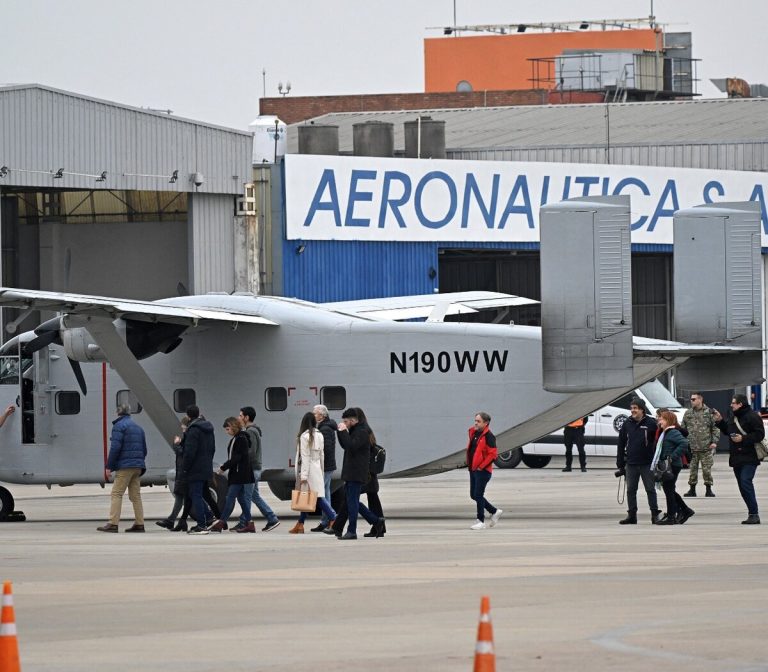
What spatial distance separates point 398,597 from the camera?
42.9 ft

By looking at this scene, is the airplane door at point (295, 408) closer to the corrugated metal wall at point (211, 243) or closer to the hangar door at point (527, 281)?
the corrugated metal wall at point (211, 243)

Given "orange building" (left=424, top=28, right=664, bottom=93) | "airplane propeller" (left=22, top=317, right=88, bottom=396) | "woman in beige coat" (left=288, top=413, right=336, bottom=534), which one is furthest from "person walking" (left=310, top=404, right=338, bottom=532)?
"orange building" (left=424, top=28, right=664, bottom=93)

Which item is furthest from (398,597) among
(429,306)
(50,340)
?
(429,306)

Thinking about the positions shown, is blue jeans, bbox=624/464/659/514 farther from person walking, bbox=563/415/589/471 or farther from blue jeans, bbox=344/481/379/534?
person walking, bbox=563/415/589/471

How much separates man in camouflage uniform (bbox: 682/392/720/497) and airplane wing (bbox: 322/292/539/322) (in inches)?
142

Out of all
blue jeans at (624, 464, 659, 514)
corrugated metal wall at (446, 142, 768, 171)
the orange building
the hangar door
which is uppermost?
the orange building

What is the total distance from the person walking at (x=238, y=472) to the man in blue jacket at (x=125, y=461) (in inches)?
54.9

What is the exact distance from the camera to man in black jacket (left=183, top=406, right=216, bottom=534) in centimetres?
2062

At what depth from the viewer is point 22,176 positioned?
35.9 m

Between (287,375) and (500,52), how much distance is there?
243ft

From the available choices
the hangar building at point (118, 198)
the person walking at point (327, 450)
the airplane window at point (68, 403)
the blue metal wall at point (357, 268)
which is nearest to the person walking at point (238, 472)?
the person walking at point (327, 450)

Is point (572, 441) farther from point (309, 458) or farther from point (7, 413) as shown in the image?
point (309, 458)

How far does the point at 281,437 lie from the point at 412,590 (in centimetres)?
1002

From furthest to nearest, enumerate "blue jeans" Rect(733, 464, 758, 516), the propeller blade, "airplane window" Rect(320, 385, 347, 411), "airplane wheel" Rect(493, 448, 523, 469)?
"airplane wheel" Rect(493, 448, 523, 469), the propeller blade, "airplane window" Rect(320, 385, 347, 411), "blue jeans" Rect(733, 464, 758, 516)
